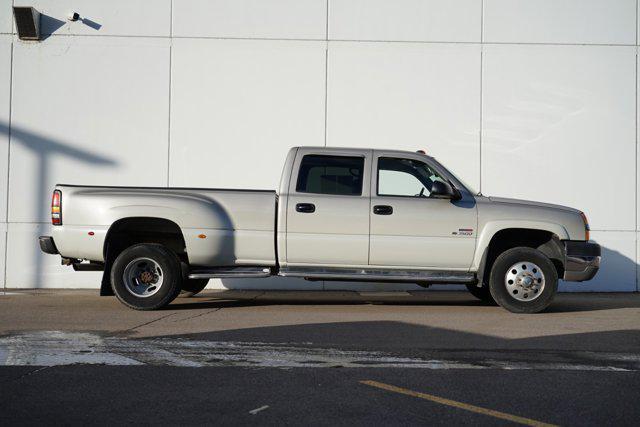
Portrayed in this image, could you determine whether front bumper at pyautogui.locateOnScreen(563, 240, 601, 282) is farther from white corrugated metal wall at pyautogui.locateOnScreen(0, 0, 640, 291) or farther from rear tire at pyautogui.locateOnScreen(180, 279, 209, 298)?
rear tire at pyautogui.locateOnScreen(180, 279, 209, 298)

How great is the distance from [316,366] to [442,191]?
13.3 feet

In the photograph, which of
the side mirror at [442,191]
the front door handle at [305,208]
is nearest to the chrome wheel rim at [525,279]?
the side mirror at [442,191]

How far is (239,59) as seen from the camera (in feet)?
46.0

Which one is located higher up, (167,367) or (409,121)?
(409,121)

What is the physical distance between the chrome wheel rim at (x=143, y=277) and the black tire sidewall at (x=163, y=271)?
47 millimetres

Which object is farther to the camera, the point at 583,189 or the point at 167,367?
the point at 583,189

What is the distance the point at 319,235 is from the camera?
988 cm

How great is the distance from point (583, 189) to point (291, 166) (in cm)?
651

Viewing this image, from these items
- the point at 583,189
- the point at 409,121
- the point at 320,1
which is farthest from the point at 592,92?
the point at 320,1

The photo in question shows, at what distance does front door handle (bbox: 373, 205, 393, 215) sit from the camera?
987 cm

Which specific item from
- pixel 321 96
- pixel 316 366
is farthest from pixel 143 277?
pixel 321 96

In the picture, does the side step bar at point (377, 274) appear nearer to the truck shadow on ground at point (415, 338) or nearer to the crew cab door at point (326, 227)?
the crew cab door at point (326, 227)

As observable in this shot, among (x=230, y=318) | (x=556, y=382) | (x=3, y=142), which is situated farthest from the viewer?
(x=3, y=142)

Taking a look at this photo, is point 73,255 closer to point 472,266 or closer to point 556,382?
point 472,266
